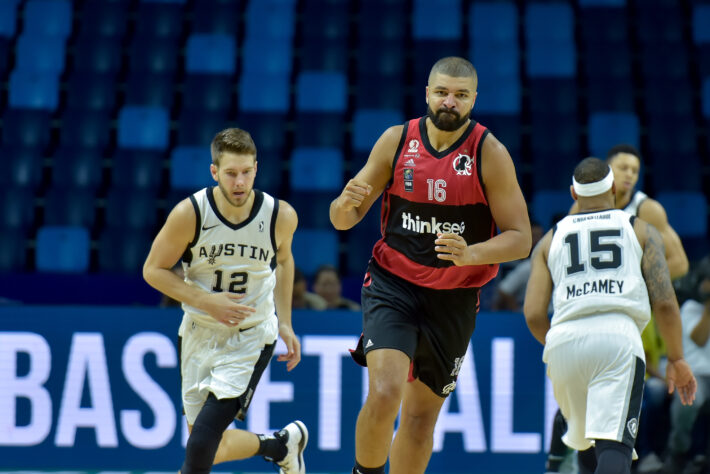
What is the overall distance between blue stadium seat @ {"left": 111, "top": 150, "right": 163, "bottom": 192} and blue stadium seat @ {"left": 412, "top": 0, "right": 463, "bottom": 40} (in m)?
3.47

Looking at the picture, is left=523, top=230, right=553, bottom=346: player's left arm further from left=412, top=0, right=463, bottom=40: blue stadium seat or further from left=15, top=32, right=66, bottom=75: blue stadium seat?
left=15, top=32, right=66, bottom=75: blue stadium seat

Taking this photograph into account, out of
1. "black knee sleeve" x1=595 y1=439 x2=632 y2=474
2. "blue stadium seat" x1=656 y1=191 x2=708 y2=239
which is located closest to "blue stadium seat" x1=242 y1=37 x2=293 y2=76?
"blue stadium seat" x1=656 y1=191 x2=708 y2=239

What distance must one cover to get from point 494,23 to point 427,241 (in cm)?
770

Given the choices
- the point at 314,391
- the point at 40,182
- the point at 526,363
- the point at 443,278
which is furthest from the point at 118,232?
the point at 443,278

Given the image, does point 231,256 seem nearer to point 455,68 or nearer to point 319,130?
point 455,68

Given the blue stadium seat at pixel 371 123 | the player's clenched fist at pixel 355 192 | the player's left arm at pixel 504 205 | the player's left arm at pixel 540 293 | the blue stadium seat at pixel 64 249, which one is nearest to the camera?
the player's clenched fist at pixel 355 192

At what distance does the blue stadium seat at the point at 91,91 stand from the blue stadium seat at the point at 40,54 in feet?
1.11

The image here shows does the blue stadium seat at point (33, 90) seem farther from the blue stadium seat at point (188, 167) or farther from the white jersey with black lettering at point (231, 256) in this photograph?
the white jersey with black lettering at point (231, 256)

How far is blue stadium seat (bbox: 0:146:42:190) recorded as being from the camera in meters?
10.2

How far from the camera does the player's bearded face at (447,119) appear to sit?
4.61 m

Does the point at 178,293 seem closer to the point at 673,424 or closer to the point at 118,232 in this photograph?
the point at 673,424

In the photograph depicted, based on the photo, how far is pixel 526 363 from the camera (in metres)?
7.13

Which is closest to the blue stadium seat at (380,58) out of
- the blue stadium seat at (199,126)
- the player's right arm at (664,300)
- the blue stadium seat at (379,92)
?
the blue stadium seat at (379,92)

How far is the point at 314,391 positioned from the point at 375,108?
15.3ft
